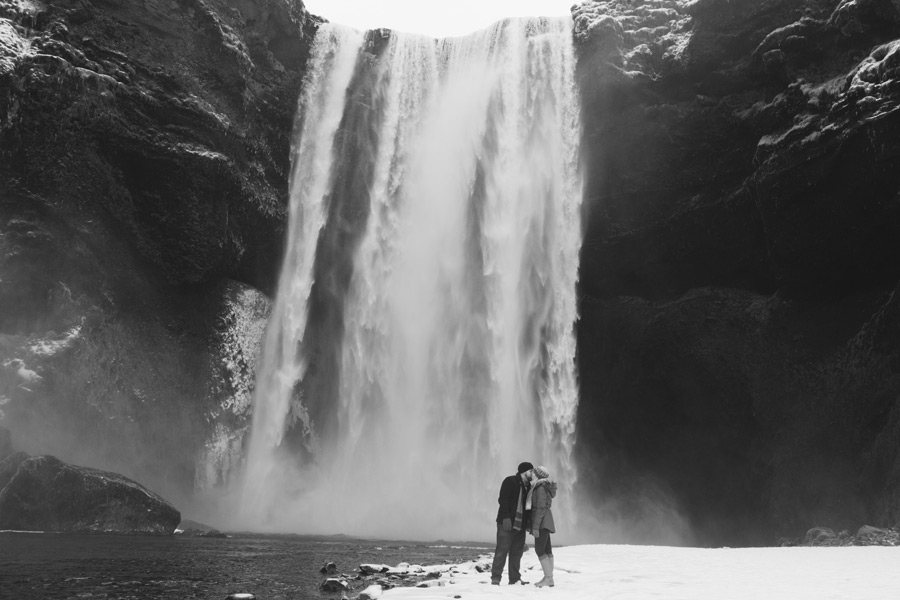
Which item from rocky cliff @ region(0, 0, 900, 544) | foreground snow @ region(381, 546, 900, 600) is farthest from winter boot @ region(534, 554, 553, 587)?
rocky cliff @ region(0, 0, 900, 544)

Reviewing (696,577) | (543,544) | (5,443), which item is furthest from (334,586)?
(5,443)

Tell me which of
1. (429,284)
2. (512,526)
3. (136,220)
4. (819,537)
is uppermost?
(136,220)

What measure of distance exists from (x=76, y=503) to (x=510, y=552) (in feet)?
52.7

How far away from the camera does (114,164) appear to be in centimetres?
2927

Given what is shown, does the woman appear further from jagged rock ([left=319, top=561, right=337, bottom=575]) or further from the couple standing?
jagged rock ([left=319, top=561, right=337, bottom=575])

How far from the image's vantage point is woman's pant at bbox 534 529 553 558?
9820 millimetres

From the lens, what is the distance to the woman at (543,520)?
970cm

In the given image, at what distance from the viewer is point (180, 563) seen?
13.4 m

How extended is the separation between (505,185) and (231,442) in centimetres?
1601

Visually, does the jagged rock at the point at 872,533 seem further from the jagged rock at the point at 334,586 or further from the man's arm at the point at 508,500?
the jagged rock at the point at 334,586

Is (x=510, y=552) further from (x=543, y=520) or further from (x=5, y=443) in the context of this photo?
(x=5, y=443)

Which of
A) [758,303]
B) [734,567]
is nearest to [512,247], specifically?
[758,303]

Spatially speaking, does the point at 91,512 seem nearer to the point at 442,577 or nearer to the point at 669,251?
the point at 442,577

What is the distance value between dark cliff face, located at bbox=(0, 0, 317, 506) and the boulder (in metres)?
4.74
